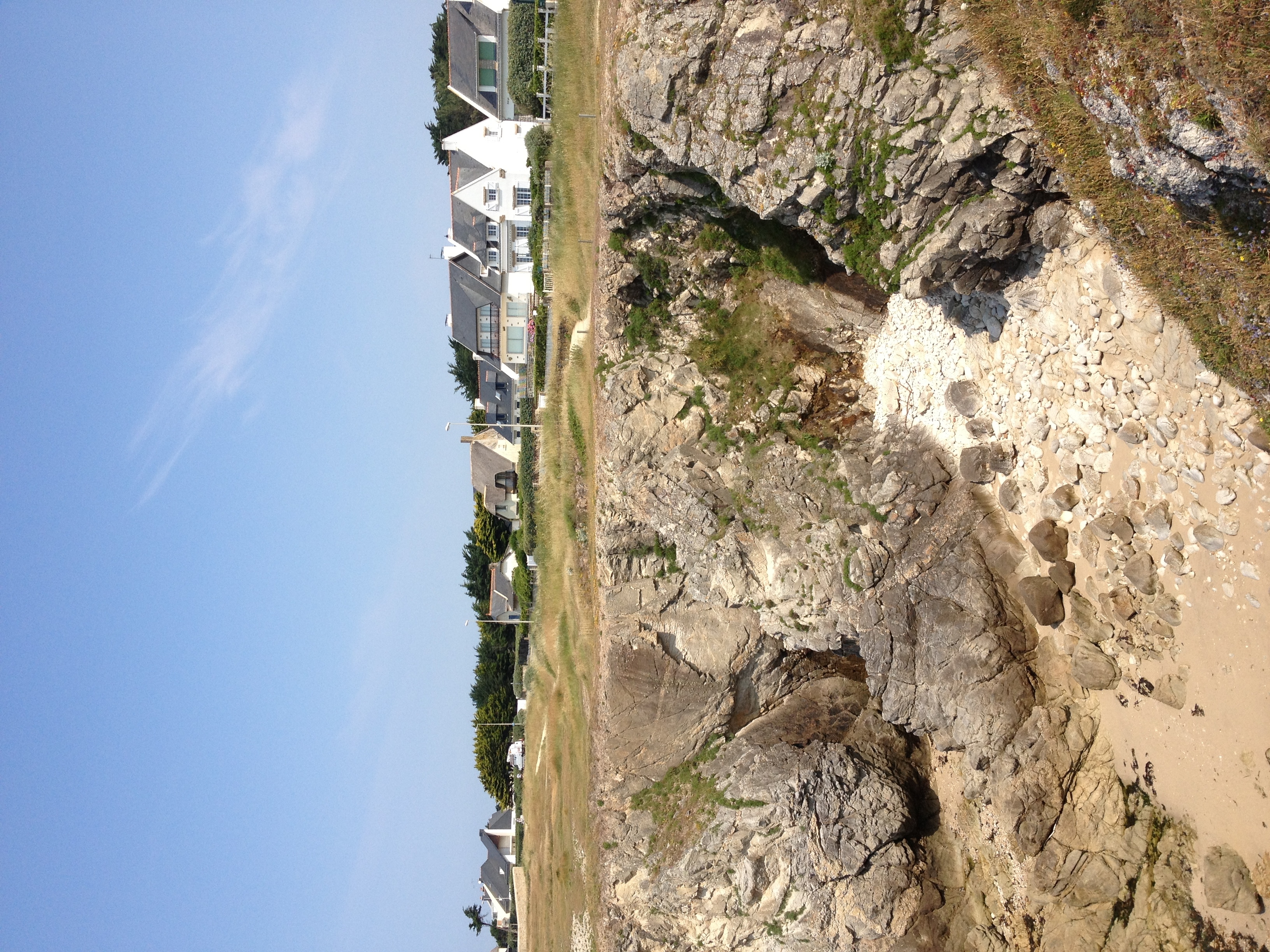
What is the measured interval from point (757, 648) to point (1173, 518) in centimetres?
1114

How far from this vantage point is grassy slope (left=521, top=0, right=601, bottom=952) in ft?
81.5

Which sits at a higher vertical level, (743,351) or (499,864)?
(743,351)

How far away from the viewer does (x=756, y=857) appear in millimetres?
19922

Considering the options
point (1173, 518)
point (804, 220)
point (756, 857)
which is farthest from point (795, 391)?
point (756, 857)

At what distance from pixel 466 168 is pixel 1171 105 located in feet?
114

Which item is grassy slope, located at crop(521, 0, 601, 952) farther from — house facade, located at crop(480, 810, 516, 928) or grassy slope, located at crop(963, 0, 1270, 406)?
house facade, located at crop(480, 810, 516, 928)

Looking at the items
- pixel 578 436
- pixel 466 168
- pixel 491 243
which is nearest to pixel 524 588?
pixel 578 436

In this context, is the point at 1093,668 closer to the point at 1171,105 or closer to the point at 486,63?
the point at 1171,105

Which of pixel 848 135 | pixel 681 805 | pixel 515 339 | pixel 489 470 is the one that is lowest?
pixel 681 805

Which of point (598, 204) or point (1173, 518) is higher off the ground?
point (598, 204)

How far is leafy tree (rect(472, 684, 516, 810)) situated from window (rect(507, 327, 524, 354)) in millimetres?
18329

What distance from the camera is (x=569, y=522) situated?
89.4ft

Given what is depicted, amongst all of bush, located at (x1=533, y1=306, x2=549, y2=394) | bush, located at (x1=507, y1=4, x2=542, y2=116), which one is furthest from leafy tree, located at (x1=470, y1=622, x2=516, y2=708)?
bush, located at (x1=507, y1=4, x2=542, y2=116)

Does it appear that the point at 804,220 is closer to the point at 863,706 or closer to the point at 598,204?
the point at 598,204
